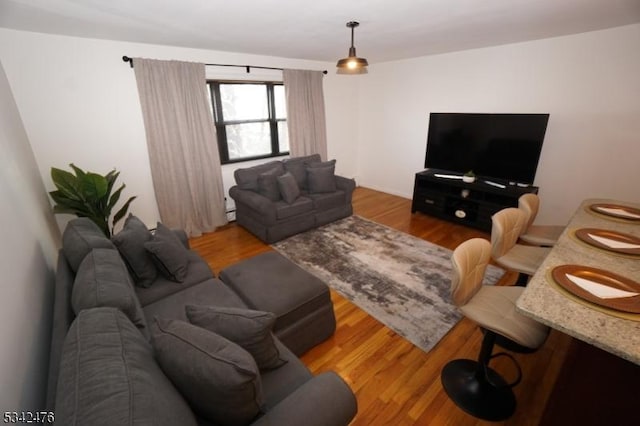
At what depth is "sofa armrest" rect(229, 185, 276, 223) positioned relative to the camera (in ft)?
11.3

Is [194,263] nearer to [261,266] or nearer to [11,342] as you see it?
[261,266]

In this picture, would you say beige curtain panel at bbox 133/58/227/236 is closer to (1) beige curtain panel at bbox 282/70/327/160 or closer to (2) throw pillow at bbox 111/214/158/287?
(1) beige curtain panel at bbox 282/70/327/160

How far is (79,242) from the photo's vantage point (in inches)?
65.8

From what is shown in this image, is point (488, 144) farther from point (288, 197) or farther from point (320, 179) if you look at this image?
point (288, 197)

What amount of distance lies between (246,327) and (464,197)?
11.7ft

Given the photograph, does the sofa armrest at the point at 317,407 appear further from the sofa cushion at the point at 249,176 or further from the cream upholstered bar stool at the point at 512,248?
the sofa cushion at the point at 249,176

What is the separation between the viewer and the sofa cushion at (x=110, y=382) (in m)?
0.69

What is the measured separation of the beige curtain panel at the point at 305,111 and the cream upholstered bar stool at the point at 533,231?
329cm

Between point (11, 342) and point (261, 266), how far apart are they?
4.35 ft

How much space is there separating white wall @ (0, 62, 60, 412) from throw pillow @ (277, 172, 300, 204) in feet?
7.57

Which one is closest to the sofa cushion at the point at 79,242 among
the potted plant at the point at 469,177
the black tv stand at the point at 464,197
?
the black tv stand at the point at 464,197

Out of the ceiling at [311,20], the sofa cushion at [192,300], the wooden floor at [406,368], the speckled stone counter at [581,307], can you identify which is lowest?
the wooden floor at [406,368]

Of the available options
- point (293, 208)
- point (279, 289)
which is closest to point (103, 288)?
point (279, 289)

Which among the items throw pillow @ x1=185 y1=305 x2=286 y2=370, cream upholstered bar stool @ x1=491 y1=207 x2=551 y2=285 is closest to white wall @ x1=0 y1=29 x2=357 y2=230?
throw pillow @ x1=185 y1=305 x2=286 y2=370
